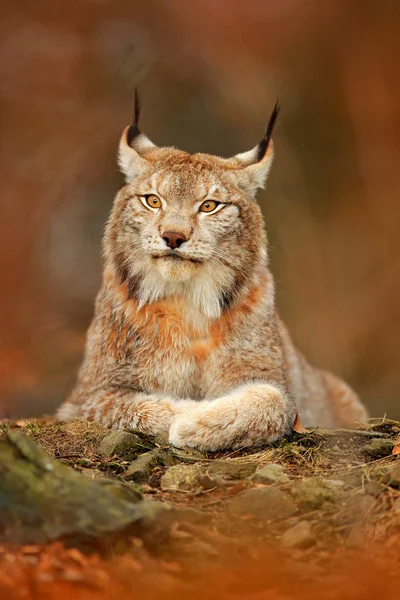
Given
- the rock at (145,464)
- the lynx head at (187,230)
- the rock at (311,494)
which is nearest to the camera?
the rock at (311,494)

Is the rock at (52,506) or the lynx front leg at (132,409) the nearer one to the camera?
the rock at (52,506)

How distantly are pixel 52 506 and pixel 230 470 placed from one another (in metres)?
1.21

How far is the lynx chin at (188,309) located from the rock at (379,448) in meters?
0.53

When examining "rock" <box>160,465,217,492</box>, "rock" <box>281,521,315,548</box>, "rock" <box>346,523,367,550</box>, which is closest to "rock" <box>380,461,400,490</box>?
"rock" <box>346,523,367,550</box>

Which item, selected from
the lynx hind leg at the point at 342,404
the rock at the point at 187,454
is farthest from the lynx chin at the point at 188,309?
the lynx hind leg at the point at 342,404

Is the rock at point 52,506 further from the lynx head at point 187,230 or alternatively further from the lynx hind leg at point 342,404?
the lynx hind leg at point 342,404

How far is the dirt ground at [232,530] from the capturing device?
257cm

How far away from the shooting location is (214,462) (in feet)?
13.3

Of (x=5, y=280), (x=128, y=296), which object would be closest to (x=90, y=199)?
(x=5, y=280)

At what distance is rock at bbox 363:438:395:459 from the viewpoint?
4.24 meters

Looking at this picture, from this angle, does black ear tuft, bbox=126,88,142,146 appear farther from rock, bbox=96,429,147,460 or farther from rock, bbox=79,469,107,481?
rock, bbox=79,469,107,481

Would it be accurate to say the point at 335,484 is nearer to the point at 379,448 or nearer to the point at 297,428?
the point at 379,448

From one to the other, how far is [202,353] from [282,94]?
3.09 metres

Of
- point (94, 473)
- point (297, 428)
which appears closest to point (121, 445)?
point (94, 473)
